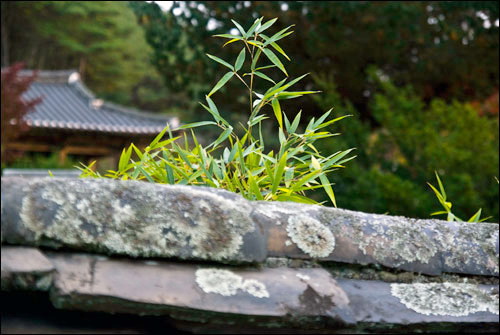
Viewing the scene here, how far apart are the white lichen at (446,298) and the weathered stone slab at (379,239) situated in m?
0.04

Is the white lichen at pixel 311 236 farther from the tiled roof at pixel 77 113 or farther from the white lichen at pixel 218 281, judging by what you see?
the tiled roof at pixel 77 113

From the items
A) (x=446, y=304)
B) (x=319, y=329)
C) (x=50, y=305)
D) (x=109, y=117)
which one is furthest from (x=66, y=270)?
(x=109, y=117)

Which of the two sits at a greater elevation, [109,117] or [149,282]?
[149,282]

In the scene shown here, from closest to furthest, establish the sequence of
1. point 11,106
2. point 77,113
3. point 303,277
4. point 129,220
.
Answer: point 129,220 < point 303,277 < point 11,106 < point 77,113

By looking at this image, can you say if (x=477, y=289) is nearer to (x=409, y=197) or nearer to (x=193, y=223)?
(x=193, y=223)

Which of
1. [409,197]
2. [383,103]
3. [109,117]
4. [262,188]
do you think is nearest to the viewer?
[262,188]

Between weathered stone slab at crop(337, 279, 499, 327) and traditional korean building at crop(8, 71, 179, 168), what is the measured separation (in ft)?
55.2

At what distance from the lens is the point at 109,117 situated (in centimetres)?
1923

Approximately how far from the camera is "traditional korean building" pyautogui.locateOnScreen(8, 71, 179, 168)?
1827 centimetres

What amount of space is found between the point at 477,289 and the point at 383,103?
6114 millimetres

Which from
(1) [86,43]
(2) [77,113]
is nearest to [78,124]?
(2) [77,113]

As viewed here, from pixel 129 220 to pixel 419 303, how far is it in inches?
20.8

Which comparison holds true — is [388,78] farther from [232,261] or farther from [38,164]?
[38,164]

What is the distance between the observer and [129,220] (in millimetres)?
920
